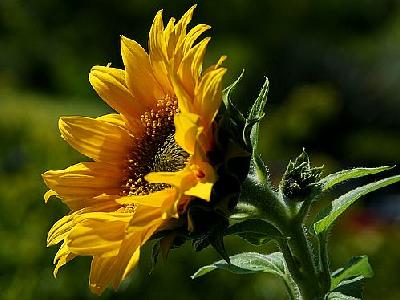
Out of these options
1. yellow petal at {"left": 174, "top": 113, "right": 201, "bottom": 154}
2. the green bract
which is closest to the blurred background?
the green bract

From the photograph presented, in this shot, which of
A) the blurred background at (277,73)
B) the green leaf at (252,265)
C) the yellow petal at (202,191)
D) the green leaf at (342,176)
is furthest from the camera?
the blurred background at (277,73)

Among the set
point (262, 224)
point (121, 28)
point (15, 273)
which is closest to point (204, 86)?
point (262, 224)

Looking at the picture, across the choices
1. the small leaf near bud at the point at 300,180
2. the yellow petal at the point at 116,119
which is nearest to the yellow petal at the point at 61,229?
the yellow petal at the point at 116,119

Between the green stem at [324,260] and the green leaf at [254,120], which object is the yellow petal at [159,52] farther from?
the green stem at [324,260]

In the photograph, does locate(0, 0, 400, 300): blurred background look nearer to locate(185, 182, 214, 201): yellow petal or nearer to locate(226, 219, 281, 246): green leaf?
locate(226, 219, 281, 246): green leaf

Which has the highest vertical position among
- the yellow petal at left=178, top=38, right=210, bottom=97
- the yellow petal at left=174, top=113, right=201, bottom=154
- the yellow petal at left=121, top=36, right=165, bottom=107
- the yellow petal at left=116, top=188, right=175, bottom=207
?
the yellow petal at left=121, top=36, right=165, bottom=107

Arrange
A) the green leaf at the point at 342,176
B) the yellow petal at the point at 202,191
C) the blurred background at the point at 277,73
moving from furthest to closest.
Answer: the blurred background at the point at 277,73, the green leaf at the point at 342,176, the yellow petal at the point at 202,191

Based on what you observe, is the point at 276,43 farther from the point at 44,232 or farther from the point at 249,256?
the point at 249,256
